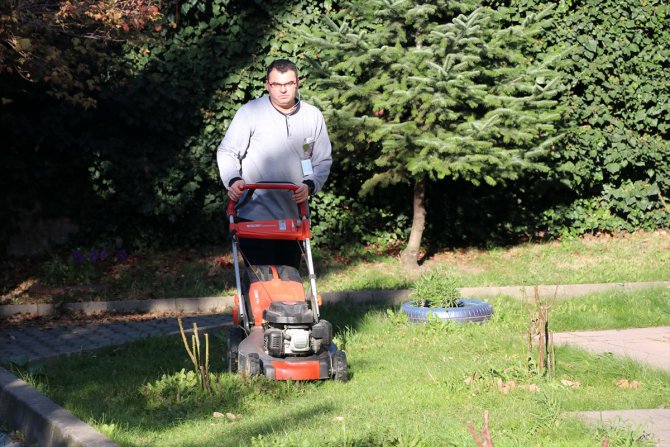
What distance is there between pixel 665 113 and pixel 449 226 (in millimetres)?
3443

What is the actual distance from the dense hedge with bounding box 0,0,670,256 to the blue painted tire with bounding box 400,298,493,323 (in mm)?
4638

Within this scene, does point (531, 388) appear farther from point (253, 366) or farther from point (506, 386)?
point (253, 366)

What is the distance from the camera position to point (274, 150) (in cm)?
695

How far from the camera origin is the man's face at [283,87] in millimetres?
6801

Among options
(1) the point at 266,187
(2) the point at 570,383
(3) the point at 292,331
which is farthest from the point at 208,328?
(2) the point at 570,383

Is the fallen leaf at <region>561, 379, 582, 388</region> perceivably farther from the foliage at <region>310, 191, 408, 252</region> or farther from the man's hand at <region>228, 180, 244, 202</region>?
the foliage at <region>310, 191, 408, 252</region>

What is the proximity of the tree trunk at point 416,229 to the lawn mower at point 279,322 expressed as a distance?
6228mm

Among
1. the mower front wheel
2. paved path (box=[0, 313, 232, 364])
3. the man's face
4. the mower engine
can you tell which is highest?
the man's face

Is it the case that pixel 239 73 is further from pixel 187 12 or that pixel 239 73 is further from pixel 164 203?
pixel 164 203

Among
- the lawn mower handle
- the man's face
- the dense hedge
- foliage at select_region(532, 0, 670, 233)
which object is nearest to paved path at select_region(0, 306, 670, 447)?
the lawn mower handle

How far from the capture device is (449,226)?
14.3 metres

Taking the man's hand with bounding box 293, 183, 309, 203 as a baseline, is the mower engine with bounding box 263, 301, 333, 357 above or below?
below

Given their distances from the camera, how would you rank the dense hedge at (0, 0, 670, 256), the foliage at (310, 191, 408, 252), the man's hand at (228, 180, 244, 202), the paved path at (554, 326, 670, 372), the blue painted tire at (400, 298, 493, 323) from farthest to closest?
the foliage at (310, 191, 408, 252) < the dense hedge at (0, 0, 670, 256) < the blue painted tire at (400, 298, 493, 323) < the paved path at (554, 326, 670, 372) < the man's hand at (228, 180, 244, 202)

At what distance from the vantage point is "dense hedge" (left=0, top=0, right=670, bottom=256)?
43.6ft
